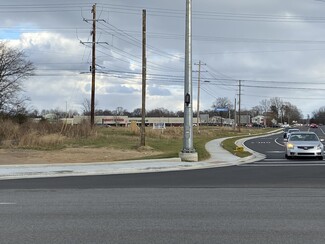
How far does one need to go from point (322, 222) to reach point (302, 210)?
122cm

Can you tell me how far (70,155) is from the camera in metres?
27.7

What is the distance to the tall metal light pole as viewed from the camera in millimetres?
22391

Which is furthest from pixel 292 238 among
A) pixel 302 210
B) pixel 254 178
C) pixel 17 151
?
pixel 17 151

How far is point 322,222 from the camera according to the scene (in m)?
7.50

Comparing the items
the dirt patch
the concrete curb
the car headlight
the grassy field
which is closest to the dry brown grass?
the grassy field

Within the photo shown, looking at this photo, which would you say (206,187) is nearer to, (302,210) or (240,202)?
(240,202)

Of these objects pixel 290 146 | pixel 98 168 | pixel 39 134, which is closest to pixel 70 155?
pixel 98 168

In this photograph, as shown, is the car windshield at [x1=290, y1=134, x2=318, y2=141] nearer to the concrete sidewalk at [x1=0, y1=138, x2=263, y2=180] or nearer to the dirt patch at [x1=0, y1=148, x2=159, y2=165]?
the concrete sidewalk at [x1=0, y1=138, x2=263, y2=180]

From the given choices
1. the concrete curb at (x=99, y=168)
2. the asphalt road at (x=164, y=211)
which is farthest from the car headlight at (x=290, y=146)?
the asphalt road at (x=164, y=211)

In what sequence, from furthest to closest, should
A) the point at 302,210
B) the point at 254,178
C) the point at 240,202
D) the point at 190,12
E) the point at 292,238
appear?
the point at 190,12 < the point at 254,178 < the point at 240,202 < the point at 302,210 < the point at 292,238

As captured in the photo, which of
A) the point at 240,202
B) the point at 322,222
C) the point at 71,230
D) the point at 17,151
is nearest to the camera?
the point at 71,230

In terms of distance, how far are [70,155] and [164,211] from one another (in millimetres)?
19906

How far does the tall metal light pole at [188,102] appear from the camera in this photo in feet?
73.5

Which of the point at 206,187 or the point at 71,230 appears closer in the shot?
the point at 71,230
